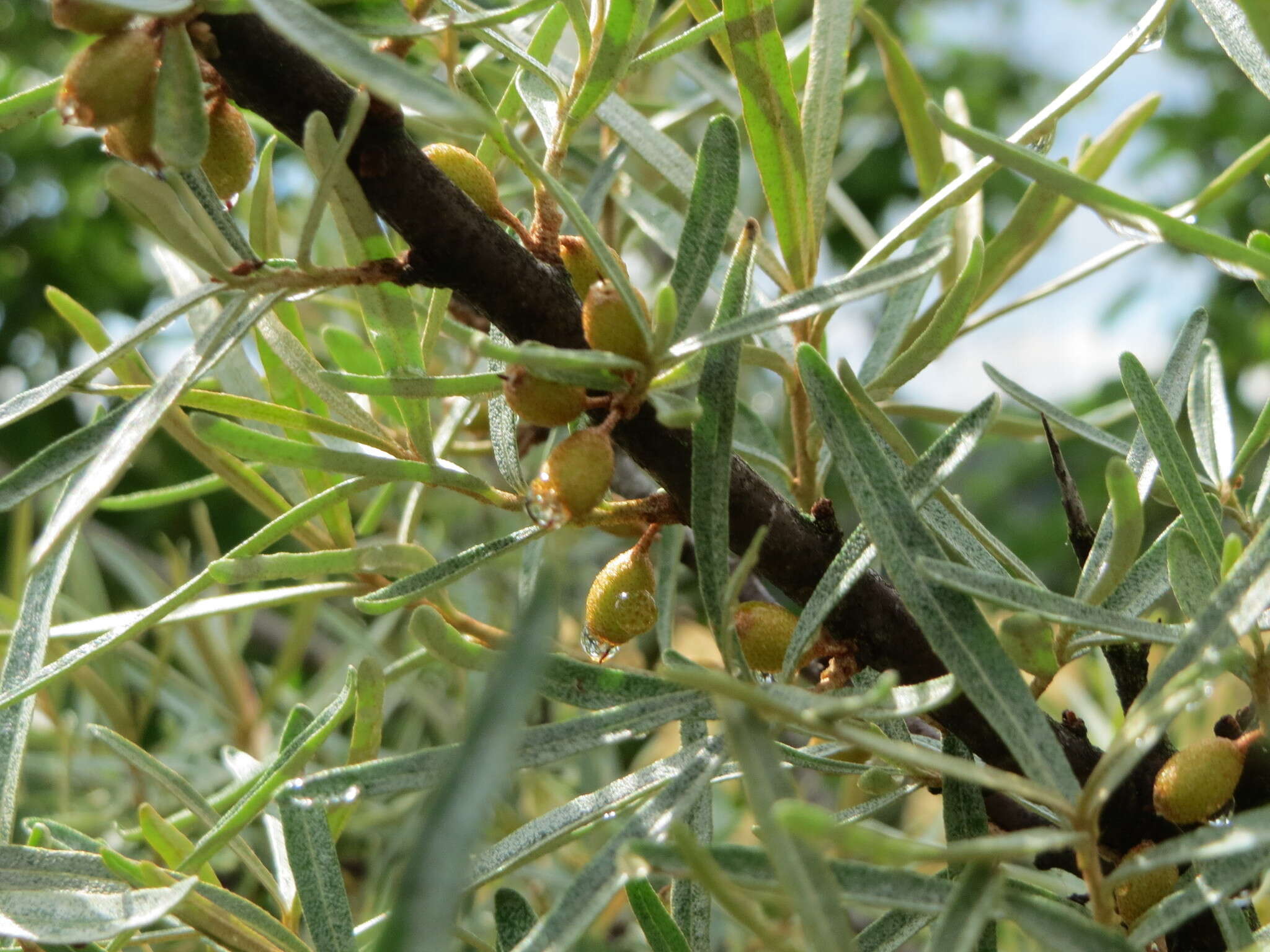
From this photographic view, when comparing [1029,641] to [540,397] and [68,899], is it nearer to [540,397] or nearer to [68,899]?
[540,397]

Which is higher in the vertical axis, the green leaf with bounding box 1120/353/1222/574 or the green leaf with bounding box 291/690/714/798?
the green leaf with bounding box 1120/353/1222/574

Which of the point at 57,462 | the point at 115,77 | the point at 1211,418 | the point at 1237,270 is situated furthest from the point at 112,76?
the point at 1211,418

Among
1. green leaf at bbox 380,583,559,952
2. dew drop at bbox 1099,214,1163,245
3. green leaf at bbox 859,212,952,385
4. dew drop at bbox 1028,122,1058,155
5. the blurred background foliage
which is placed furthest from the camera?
the blurred background foliage

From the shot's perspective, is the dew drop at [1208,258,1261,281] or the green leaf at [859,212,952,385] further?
the green leaf at [859,212,952,385]

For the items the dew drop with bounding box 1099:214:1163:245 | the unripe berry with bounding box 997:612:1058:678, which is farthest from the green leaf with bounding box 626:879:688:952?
the dew drop with bounding box 1099:214:1163:245

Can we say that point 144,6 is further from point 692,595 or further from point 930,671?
point 692,595

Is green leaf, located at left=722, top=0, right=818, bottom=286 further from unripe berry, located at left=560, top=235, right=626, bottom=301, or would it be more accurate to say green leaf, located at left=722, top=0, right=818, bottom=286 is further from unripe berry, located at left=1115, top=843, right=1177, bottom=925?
unripe berry, located at left=1115, top=843, right=1177, bottom=925
